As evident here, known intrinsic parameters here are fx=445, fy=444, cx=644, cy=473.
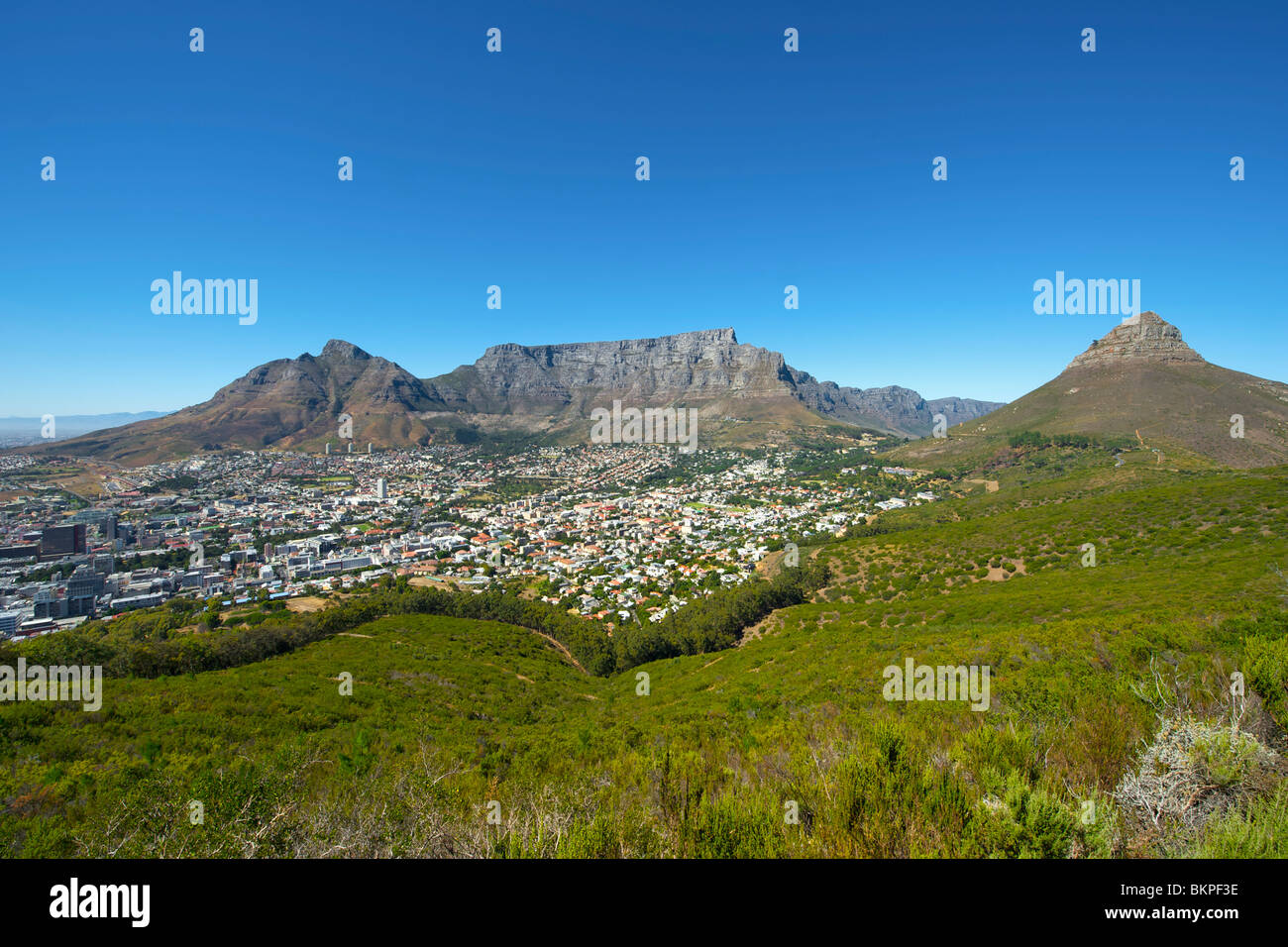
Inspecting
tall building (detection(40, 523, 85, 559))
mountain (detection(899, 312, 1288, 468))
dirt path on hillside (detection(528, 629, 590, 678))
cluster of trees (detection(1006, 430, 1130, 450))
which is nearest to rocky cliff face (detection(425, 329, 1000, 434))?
mountain (detection(899, 312, 1288, 468))

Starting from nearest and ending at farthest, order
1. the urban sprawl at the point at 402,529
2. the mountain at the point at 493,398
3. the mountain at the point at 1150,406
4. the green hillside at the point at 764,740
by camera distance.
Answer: the green hillside at the point at 764,740
the urban sprawl at the point at 402,529
the mountain at the point at 1150,406
the mountain at the point at 493,398

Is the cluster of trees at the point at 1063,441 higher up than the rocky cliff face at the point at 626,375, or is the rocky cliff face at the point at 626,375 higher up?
the rocky cliff face at the point at 626,375

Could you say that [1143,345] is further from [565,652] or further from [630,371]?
[630,371]

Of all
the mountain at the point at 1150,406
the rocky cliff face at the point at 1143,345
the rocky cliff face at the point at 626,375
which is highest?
the rocky cliff face at the point at 626,375

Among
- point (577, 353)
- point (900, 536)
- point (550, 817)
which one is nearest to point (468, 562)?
point (900, 536)

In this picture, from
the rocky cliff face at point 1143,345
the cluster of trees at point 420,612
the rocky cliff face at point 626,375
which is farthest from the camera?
the rocky cliff face at point 626,375

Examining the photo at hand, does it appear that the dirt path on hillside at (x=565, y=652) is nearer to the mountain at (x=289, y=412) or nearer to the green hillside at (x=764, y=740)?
the green hillside at (x=764, y=740)

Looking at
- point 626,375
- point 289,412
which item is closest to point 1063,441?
point 626,375

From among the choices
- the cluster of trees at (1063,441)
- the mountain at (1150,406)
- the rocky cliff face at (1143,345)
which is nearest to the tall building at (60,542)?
the mountain at (1150,406)
